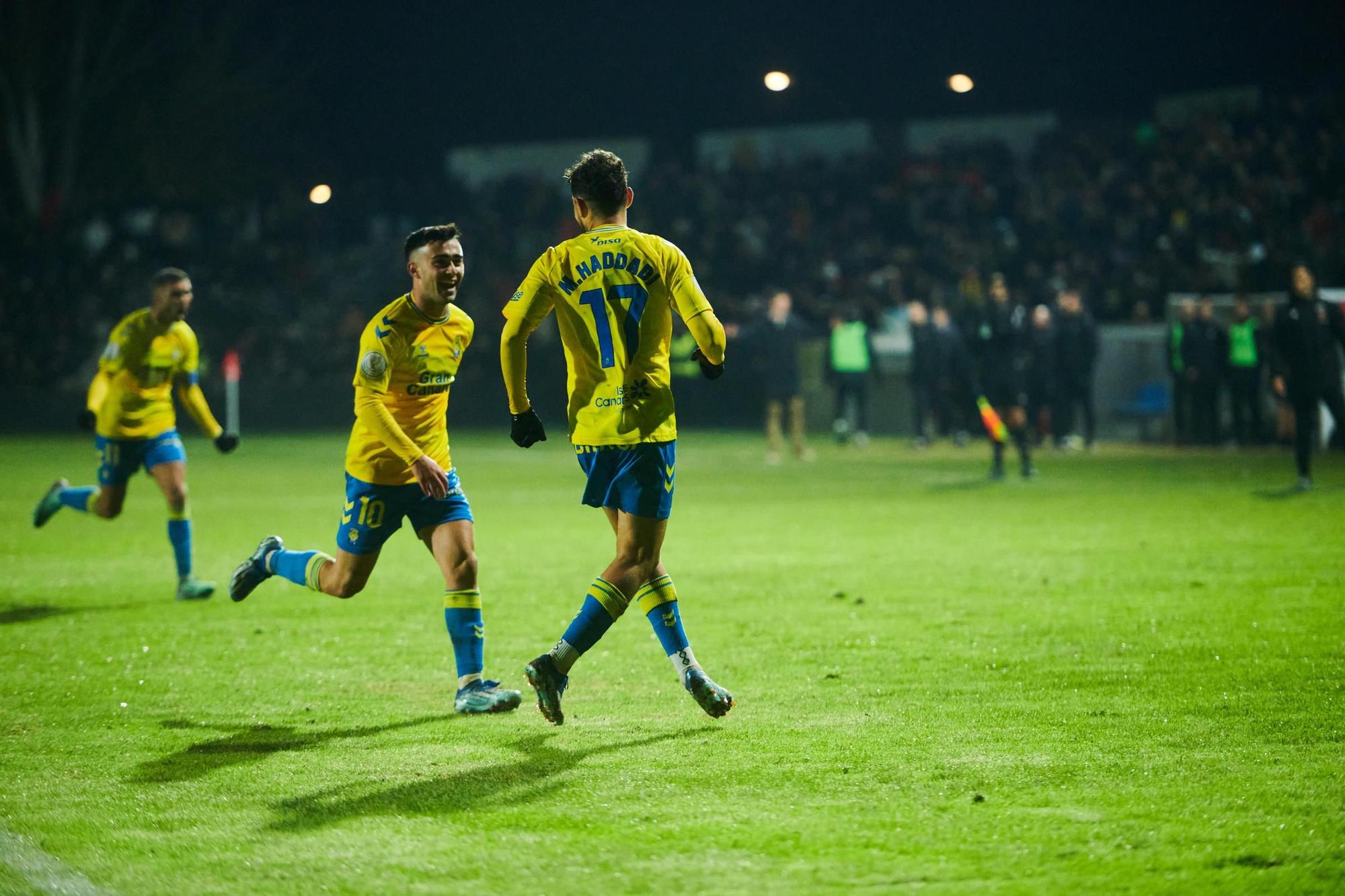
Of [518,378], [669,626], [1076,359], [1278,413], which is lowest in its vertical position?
[669,626]

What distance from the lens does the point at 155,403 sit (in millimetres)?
10234

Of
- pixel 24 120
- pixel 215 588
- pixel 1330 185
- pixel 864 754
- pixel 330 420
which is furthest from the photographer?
pixel 24 120

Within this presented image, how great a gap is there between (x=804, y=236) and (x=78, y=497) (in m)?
23.6

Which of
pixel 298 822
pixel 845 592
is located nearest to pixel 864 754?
pixel 298 822

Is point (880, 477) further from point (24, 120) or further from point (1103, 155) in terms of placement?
point (24, 120)

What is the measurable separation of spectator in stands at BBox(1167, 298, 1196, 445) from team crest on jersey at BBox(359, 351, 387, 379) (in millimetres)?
18318

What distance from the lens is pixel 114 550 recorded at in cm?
1244

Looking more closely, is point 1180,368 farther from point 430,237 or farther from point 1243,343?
point 430,237

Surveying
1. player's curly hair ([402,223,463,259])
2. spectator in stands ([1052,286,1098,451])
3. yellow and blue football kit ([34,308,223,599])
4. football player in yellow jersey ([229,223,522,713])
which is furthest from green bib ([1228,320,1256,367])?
player's curly hair ([402,223,463,259])

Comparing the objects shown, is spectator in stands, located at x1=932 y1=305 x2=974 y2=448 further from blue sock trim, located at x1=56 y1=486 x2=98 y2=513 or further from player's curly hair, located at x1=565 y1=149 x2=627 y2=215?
player's curly hair, located at x1=565 y1=149 x2=627 y2=215

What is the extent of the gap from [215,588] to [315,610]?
116 cm

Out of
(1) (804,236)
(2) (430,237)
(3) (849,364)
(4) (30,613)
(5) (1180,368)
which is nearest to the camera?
(2) (430,237)

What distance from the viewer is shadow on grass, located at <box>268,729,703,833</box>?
15.5 ft

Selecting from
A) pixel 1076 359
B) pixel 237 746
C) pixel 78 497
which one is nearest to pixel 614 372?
pixel 237 746
